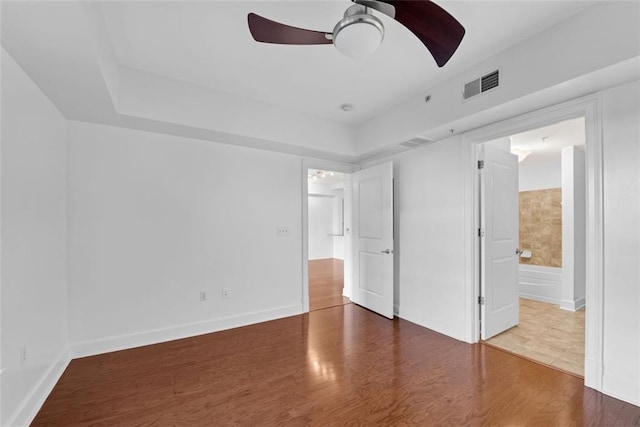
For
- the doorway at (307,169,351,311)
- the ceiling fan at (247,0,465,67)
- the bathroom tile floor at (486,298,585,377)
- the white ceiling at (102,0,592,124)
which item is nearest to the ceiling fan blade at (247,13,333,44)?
the ceiling fan at (247,0,465,67)

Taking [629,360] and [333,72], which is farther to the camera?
[333,72]

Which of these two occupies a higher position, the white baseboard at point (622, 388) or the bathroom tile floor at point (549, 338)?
the white baseboard at point (622, 388)

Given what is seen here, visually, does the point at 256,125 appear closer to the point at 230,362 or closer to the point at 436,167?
the point at 436,167

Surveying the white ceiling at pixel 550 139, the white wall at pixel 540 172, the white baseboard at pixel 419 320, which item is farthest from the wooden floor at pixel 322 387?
the white wall at pixel 540 172

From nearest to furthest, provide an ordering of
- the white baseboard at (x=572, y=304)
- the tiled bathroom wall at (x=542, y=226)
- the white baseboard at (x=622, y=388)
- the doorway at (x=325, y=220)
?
the white baseboard at (x=622, y=388) < the white baseboard at (x=572, y=304) < the tiled bathroom wall at (x=542, y=226) < the doorway at (x=325, y=220)

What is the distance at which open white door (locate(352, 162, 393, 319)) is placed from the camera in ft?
12.0

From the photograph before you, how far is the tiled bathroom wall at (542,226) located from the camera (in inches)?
192

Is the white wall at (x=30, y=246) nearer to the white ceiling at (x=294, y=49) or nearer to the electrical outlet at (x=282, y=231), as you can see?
the white ceiling at (x=294, y=49)

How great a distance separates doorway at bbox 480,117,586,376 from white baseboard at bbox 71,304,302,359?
102 inches

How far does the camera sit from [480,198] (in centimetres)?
300

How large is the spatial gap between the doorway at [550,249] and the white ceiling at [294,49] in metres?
1.05

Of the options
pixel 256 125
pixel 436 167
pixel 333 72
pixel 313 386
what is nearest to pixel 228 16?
pixel 333 72

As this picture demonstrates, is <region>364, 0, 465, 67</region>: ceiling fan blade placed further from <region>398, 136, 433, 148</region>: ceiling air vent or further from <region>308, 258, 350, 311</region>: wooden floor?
<region>308, 258, 350, 311</region>: wooden floor

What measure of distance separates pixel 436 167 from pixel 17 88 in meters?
3.70
